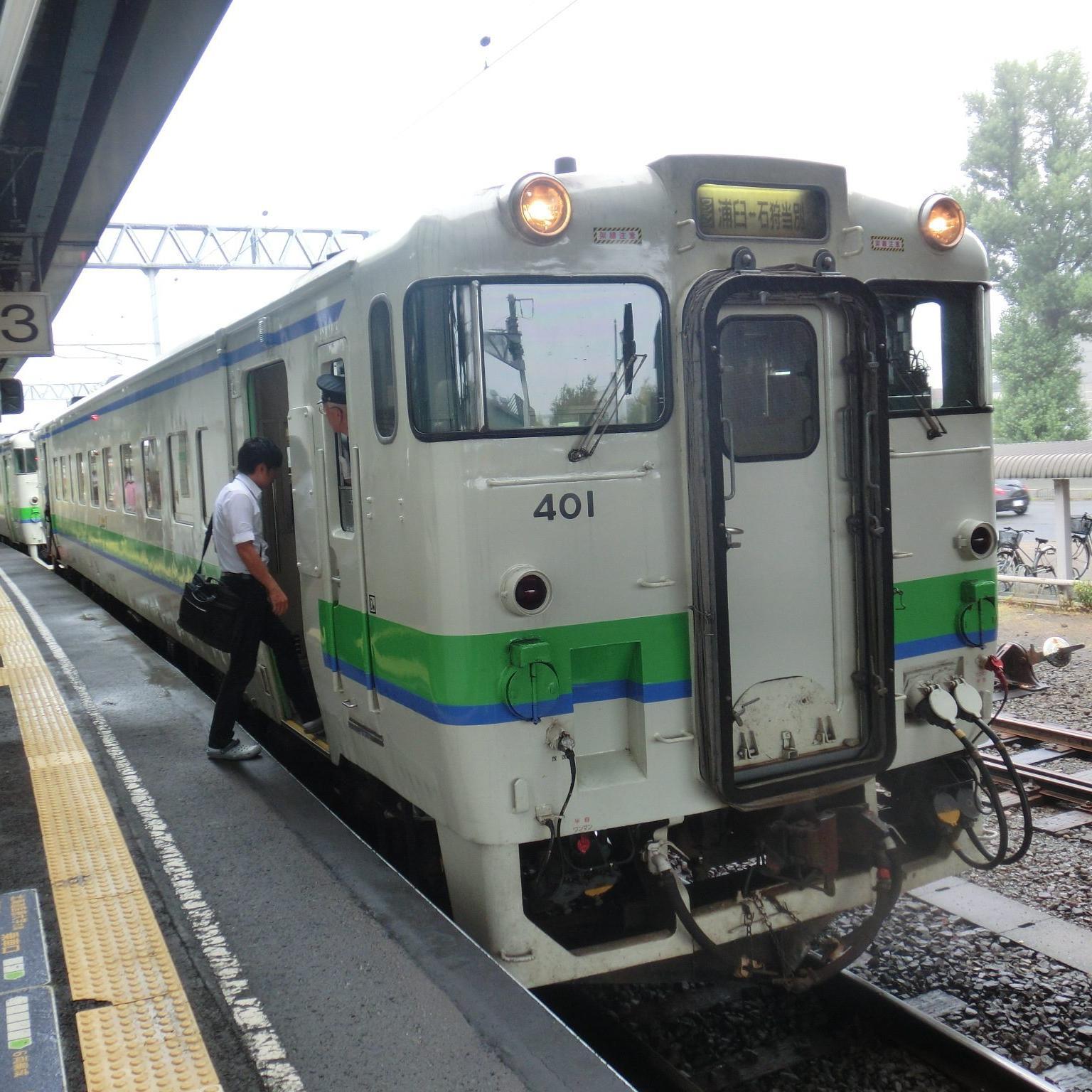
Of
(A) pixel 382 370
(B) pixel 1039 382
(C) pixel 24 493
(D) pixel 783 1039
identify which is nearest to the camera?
(A) pixel 382 370

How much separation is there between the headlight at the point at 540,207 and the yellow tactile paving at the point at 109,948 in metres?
2.74

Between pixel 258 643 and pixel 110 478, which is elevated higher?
pixel 110 478

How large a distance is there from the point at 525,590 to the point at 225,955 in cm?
161

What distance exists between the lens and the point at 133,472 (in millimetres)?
10625

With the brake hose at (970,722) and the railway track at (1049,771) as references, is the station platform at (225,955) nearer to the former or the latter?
the brake hose at (970,722)

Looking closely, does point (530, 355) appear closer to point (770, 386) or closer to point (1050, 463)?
point (770, 386)

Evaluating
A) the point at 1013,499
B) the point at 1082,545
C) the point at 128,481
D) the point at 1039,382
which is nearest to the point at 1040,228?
the point at 1039,382

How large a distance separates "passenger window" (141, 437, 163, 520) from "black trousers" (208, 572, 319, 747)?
3.84 meters

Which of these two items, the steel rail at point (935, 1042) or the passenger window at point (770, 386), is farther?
the passenger window at point (770, 386)

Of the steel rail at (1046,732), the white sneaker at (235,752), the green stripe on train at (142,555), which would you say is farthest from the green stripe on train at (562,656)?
the steel rail at (1046,732)

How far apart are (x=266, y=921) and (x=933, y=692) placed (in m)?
2.70

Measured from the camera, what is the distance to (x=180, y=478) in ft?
27.7

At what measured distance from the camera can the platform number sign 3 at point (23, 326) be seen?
33.7 ft

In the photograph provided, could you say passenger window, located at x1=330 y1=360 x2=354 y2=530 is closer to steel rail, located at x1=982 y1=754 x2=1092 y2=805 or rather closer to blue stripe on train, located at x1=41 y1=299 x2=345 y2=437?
blue stripe on train, located at x1=41 y1=299 x2=345 y2=437
